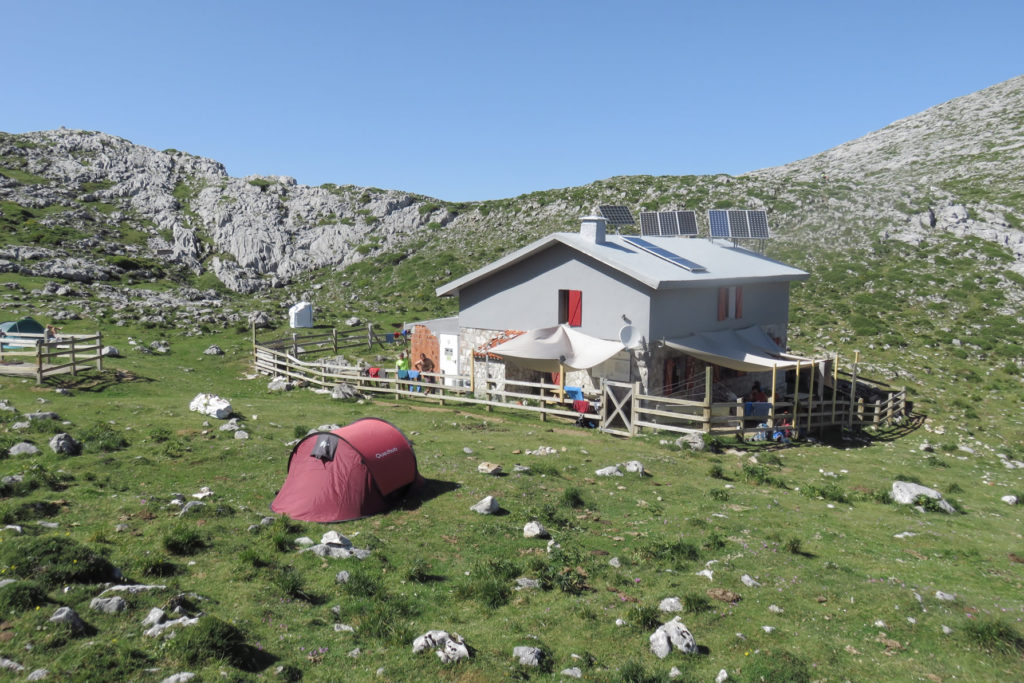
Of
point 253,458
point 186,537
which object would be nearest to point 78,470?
point 253,458

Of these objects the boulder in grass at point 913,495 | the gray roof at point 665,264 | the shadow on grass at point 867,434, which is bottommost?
the shadow on grass at point 867,434

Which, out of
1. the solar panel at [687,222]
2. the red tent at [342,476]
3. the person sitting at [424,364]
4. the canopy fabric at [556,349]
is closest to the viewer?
the red tent at [342,476]

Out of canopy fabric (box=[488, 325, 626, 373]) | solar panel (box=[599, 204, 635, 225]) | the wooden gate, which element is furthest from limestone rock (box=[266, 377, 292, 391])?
solar panel (box=[599, 204, 635, 225])

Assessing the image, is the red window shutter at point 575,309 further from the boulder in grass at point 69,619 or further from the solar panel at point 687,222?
the boulder in grass at point 69,619

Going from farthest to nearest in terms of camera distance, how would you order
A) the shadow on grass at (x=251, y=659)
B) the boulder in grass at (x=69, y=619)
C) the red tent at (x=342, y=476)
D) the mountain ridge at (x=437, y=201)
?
1. the mountain ridge at (x=437, y=201)
2. the red tent at (x=342, y=476)
3. the boulder in grass at (x=69, y=619)
4. the shadow on grass at (x=251, y=659)

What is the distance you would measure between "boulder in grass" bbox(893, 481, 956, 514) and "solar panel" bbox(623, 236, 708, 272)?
39.6 feet

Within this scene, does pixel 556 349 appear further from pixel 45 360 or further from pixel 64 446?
pixel 45 360

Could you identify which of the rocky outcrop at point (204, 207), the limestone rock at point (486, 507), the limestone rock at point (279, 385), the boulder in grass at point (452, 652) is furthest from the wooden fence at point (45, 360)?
the rocky outcrop at point (204, 207)

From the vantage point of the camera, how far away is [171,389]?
1041 inches

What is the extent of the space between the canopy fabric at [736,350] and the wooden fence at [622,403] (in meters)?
1.36

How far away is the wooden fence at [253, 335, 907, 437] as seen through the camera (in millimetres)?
21781

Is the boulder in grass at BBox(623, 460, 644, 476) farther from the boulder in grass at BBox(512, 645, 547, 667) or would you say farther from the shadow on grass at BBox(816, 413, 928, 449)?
the shadow on grass at BBox(816, 413, 928, 449)

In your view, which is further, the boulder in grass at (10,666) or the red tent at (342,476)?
the red tent at (342,476)

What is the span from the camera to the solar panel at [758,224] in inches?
1367
